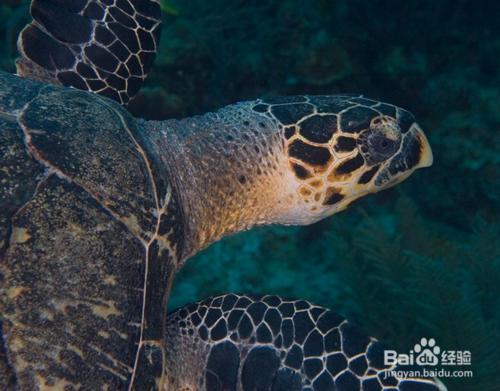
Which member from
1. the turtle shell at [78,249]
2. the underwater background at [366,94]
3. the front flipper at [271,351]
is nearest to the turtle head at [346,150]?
the front flipper at [271,351]

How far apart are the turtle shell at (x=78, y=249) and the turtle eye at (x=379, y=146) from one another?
1.05m

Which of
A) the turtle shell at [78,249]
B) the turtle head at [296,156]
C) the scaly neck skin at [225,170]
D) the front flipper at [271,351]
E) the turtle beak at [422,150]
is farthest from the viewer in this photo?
the turtle beak at [422,150]

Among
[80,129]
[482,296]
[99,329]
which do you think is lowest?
[482,296]

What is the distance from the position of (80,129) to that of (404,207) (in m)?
2.72

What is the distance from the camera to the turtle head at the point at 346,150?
205 centimetres

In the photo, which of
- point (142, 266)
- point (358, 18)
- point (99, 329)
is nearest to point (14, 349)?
point (99, 329)

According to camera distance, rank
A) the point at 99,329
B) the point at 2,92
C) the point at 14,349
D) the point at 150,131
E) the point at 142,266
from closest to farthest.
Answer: the point at 14,349 → the point at 99,329 → the point at 142,266 → the point at 2,92 → the point at 150,131

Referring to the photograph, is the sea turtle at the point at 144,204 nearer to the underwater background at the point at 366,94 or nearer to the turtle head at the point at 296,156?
the turtle head at the point at 296,156

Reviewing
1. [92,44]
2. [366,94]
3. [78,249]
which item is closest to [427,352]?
[78,249]

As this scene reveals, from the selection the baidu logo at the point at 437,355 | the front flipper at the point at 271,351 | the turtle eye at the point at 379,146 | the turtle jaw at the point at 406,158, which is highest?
the turtle eye at the point at 379,146

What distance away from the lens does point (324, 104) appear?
217 centimetres

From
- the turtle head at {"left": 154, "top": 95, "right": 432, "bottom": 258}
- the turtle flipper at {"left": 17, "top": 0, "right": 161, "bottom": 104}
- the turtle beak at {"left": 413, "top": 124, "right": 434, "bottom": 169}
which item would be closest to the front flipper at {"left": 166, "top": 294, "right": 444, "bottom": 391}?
the turtle head at {"left": 154, "top": 95, "right": 432, "bottom": 258}

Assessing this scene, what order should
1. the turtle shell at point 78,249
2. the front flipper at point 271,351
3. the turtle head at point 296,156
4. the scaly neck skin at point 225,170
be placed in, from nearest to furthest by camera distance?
the turtle shell at point 78,249 → the front flipper at point 271,351 → the scaly neck skin at point 225,170 → the turtle head at point 296,156

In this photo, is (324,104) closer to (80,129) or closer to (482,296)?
(80,129)
